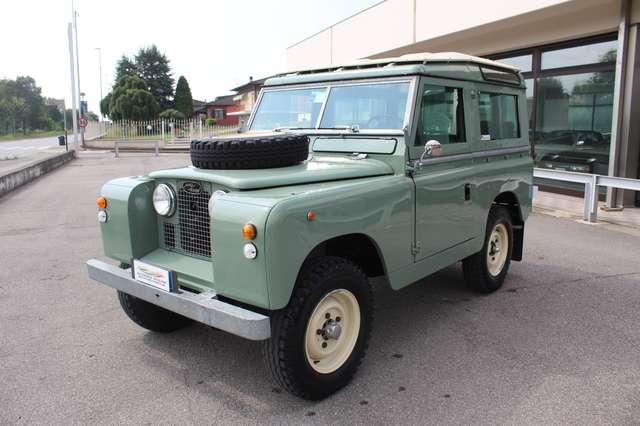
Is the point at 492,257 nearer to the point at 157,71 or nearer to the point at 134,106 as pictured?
the point at 134,106

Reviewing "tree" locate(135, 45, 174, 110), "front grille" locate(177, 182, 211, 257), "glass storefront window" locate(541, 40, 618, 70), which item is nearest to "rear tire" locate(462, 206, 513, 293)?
"front grille" locate(177, 182, 211, 257)

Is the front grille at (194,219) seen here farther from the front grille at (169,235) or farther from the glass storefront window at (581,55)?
the glass storefront window at (581,55)

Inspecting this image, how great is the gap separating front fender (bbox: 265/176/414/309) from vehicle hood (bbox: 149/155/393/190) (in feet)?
0.35

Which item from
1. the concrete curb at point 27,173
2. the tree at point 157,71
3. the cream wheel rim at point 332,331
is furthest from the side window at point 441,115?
the tree at point 157,71

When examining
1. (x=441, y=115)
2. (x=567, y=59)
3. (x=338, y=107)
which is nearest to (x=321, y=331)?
(x=338, y=107)

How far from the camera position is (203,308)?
3.01 metres

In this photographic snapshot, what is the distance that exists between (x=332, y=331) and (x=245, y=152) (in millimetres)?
1306

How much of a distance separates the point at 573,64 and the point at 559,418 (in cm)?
977

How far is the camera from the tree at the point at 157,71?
64.2 metres

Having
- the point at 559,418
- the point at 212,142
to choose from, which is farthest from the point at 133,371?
the point at 559,418

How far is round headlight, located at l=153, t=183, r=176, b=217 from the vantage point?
3615 mm

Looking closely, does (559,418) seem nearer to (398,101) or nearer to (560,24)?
(398,101)

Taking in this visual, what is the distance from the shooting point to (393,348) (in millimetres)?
4023

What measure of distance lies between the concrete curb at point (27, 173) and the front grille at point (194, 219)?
10.6m
